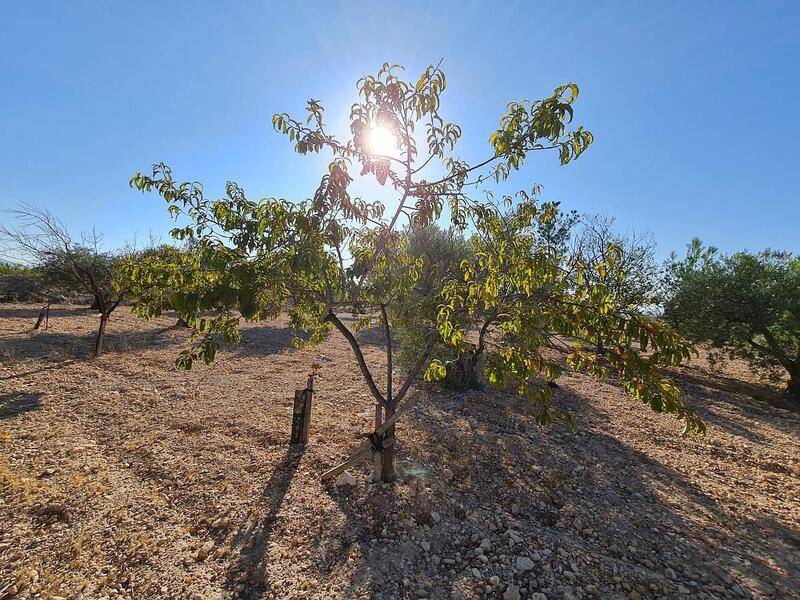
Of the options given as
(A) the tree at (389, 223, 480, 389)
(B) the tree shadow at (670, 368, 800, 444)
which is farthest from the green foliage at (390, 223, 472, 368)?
(B) the tree shadow at (670, 368, 800, 444)

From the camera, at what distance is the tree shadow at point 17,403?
6.20 m

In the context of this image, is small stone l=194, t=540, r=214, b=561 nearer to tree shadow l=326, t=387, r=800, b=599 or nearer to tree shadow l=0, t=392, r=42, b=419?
tree shadow l=326, t=387, r=800, b=599

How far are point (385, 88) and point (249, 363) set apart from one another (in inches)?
408

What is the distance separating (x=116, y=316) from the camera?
17531 mm

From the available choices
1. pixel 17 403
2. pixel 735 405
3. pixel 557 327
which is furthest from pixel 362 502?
pixel 735 405

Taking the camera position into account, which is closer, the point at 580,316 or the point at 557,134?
the point at 580,316

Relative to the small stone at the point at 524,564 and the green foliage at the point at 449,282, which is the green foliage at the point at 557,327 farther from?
the small stone at the point at 524,564

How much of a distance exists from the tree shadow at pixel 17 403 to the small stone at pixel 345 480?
19.9 ft

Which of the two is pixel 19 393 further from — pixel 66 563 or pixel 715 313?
pixel 715 313

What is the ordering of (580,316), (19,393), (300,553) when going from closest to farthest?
(580,316), (300,553), (19,393)

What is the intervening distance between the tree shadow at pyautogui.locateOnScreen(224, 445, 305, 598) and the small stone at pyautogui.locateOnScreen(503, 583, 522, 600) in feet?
6.96

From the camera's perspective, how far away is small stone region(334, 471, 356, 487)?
4.75 metres

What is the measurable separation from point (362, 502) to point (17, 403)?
7.23 m

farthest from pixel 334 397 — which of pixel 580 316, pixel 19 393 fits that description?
pixel 580 316
